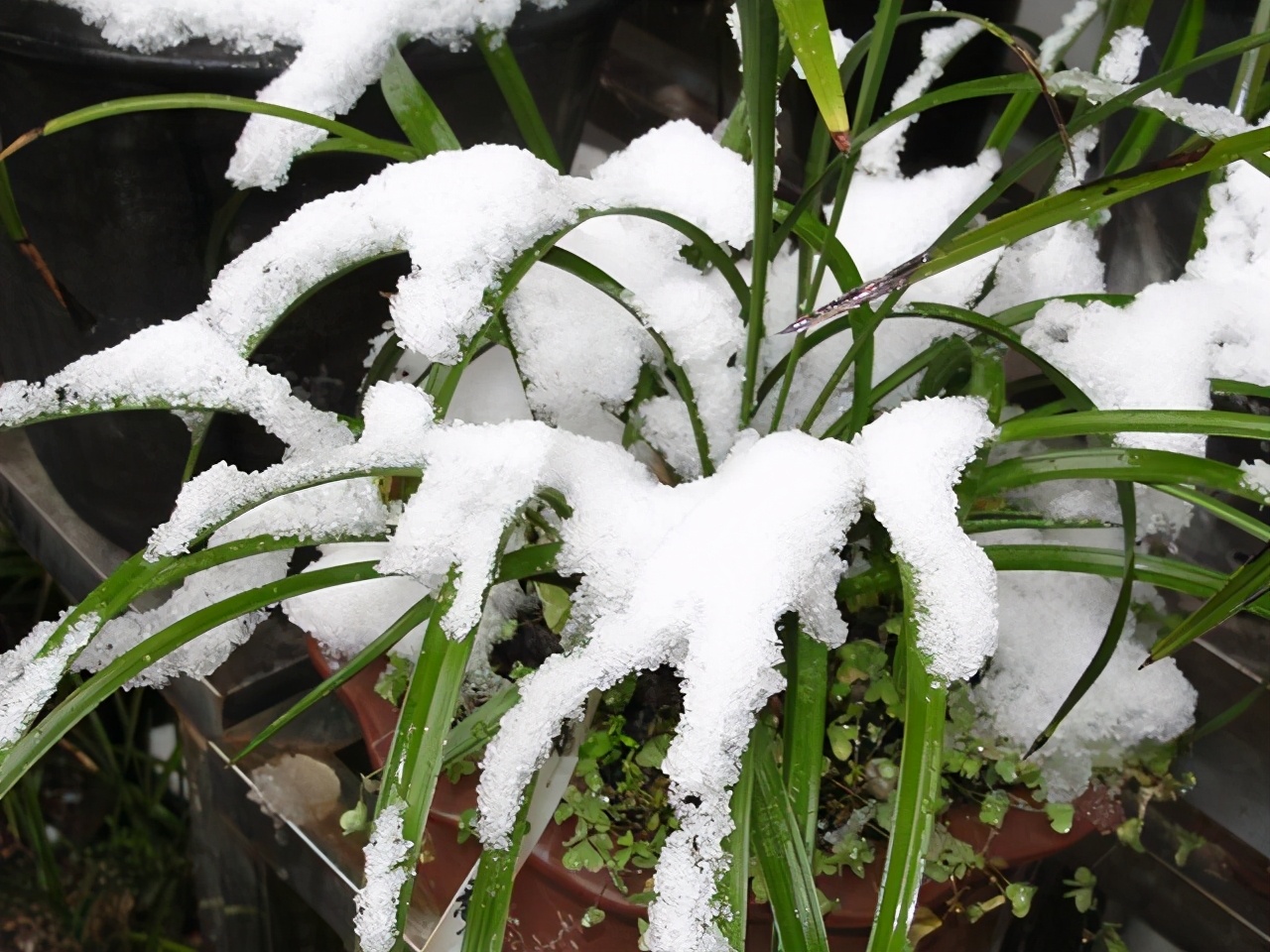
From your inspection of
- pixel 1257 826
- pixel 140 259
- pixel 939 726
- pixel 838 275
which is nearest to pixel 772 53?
pixel 838 275

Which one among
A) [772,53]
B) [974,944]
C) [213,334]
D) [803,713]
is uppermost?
[772,53]

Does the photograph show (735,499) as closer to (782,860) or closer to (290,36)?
(782,860)

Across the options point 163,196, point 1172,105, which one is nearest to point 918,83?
point 1172,105

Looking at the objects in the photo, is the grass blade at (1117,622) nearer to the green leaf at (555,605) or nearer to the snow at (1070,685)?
the snow at (1070,685)

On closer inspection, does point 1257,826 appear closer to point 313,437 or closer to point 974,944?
point 974,944

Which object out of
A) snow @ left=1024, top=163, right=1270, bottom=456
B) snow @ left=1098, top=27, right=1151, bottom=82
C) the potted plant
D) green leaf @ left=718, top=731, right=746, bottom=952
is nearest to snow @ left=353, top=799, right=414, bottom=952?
the potted plant

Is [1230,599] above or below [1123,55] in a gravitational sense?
below

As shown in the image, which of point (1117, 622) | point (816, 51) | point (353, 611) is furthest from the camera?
point (353, 611)
